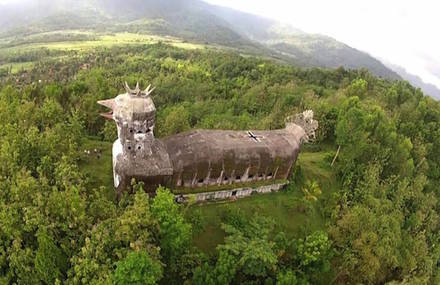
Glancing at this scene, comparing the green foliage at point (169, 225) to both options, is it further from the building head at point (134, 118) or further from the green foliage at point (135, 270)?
the building head at point (134, 118)

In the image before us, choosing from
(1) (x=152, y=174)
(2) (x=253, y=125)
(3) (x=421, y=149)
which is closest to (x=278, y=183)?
(1) (x=152, y=174)

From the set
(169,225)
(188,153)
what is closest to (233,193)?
(188,153)

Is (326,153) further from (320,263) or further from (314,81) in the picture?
(314,81)

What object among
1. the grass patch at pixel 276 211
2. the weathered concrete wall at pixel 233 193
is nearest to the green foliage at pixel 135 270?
the grass patch at pixel 276 211

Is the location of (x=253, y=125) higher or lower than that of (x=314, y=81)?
higher

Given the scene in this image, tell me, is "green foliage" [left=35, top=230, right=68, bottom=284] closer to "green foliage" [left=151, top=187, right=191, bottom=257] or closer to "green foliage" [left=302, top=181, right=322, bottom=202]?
"green foliage" [left=151, top=187, right=191, bottom=257]

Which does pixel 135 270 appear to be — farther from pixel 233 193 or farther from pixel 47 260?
pixel 233 193
